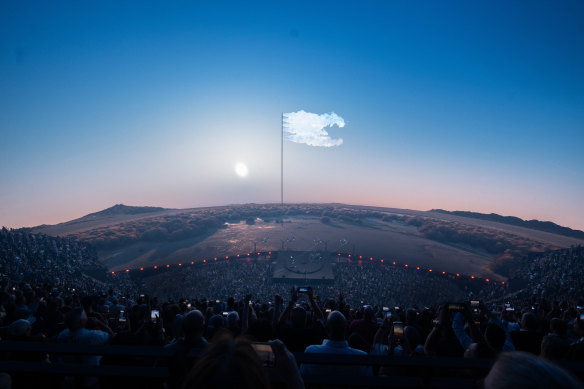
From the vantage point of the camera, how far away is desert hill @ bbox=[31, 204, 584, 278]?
1802 inches

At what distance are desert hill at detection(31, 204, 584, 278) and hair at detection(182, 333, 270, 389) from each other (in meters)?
47.8

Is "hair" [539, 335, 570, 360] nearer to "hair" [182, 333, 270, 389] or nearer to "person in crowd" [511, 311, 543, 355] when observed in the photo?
"person in crowd" [511, 311, 543, 355]

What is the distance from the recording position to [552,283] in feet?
84.0

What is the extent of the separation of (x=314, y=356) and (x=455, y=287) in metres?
39.7

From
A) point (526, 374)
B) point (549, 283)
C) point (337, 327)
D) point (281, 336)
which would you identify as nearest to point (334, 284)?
point (549, 283)

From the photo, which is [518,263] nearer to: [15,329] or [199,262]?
[199,262]

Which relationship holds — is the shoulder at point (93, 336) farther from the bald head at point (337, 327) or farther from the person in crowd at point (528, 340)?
the person in crowd at point (528, 340)

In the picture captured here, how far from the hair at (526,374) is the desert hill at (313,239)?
47.2m

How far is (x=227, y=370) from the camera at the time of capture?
0.98m

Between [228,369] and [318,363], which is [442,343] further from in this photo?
[228,369]

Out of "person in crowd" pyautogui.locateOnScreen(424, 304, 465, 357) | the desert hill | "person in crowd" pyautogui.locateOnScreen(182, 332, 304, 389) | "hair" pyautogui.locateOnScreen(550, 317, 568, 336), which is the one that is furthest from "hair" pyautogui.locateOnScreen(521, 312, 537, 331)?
the desert hill

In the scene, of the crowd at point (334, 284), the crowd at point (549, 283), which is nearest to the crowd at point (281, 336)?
the crowd at point (549, 283)

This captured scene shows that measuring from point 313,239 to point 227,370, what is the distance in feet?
191

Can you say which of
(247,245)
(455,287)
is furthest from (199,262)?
(455,287)
